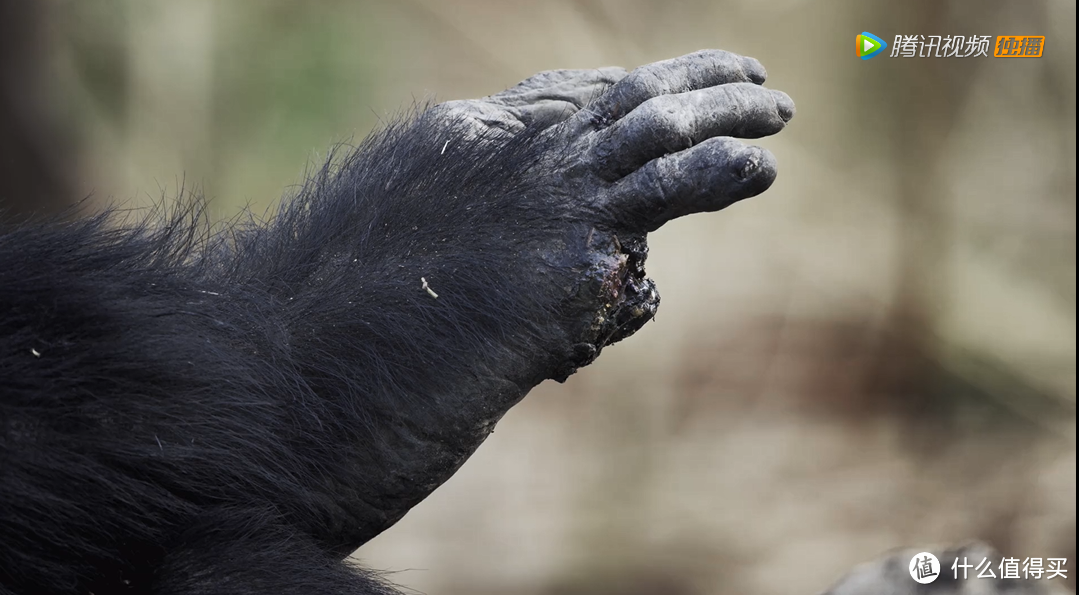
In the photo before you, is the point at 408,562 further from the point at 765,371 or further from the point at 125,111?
the point at 125,111

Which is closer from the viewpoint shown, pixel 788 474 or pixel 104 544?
pixel 104 544

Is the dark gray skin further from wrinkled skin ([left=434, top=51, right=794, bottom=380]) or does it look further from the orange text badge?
the orange text badge

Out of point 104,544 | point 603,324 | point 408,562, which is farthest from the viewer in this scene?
point 408,562

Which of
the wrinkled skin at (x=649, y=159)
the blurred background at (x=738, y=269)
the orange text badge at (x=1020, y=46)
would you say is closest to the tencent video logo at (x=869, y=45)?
the blurred background at (x=738, y=269)

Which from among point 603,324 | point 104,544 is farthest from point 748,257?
point 104,544

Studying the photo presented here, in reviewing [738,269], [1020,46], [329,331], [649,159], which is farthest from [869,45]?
[329,331]

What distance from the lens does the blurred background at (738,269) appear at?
9.06 ft

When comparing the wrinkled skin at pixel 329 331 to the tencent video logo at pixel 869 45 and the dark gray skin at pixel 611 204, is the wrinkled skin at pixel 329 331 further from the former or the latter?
the tencent video logo at pixel 869 45

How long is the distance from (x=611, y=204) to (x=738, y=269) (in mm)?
1922

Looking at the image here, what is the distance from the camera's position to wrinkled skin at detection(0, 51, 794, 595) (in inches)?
31.8

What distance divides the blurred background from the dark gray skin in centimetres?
181

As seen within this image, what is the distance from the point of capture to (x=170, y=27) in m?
2.79

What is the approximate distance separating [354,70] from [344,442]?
6.70ft

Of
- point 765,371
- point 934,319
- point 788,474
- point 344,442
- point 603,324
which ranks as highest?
point 934,319
